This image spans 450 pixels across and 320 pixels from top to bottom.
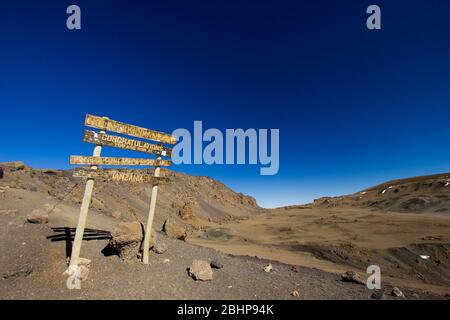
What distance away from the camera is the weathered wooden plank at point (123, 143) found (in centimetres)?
820

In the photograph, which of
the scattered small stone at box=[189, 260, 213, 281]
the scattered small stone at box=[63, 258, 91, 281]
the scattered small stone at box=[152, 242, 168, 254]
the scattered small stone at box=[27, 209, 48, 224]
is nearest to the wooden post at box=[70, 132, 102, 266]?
the scattered small stone at box=[63, 258, 91, 281]

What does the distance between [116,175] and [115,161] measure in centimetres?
47

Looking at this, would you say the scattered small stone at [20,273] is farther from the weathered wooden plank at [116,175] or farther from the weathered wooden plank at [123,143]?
the weathered wooden plank at [123,143]

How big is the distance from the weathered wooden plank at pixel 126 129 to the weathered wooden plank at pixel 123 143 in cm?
22

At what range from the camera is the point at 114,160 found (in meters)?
8.81

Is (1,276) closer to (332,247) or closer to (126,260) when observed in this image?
(126,260)

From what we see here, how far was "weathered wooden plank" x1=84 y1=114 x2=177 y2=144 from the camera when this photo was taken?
323 inches

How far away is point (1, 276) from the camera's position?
24.8 feet

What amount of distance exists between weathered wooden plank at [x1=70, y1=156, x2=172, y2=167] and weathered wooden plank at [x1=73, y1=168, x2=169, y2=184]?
233 mm

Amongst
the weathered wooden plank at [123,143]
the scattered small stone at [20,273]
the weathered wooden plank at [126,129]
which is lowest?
the scattered small stone at [20,273]

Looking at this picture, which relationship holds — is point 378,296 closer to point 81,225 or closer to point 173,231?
point 81,225

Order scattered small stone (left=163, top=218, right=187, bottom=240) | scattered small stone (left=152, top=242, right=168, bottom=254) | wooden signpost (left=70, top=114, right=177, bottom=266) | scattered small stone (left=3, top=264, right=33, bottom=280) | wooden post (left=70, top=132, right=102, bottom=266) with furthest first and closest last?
scattered small stone (left=163, top=218, right=187, bottom=240) → scattered small stone (left=152, top=242, right=168, bottom=254) → wooden signpost (left=70, top=114, right=177, bottom=266) → wooden post (left=70, top=132, right=102, bottom=266) → scattered small stone (left=3, top=264, right=33, bottom=280)

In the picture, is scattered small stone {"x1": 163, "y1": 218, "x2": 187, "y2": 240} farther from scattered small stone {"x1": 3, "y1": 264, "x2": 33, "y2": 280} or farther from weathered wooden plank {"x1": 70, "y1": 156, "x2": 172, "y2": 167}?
scattered small stone {"x1": 3, "y1": 264, "x2": 33, "y2": 280}

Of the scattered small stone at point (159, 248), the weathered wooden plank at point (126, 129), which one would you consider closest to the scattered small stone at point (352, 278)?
the scattered small stone at point (159, 248)
